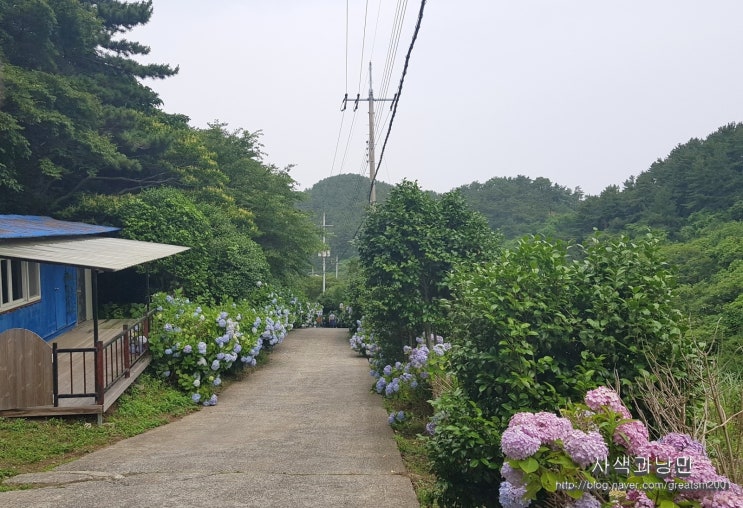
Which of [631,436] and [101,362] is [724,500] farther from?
[101,362]

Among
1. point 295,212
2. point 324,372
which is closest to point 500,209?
point 295,212

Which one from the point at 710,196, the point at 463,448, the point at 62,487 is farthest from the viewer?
the point at 710,196

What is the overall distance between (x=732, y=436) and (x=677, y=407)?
593 millimetres

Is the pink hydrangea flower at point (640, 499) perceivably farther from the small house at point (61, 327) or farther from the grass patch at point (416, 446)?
the small house at point (61, 327)

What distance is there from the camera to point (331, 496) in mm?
5805

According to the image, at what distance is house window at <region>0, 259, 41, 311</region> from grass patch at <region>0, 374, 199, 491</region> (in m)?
2.74

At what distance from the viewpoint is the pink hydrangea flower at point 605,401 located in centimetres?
395

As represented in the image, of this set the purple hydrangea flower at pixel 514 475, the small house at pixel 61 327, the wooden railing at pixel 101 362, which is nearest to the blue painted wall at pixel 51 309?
the small house at pixel 61 327

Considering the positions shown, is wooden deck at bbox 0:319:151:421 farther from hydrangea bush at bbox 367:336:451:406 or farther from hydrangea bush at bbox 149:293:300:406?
hydrangea bush at bbox 367:336:451:406

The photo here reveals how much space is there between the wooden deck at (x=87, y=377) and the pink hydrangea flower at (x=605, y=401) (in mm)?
6531

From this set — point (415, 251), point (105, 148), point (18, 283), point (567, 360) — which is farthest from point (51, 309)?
point (567, 360)

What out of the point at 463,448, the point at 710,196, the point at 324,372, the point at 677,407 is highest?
the point at 710,196

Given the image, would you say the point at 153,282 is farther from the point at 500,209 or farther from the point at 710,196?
the point at 500,209

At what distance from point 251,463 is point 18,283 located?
7.33m
